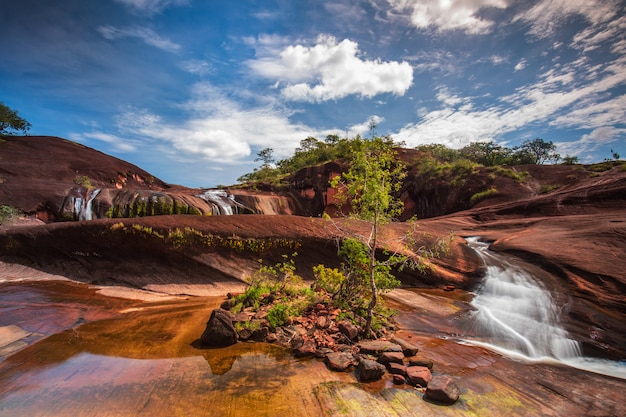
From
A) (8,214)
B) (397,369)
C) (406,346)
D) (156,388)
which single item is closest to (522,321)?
(406,346)

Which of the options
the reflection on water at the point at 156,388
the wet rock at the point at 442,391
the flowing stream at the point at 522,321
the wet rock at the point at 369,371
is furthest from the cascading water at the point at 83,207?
the flowing stream at the point at 522,321

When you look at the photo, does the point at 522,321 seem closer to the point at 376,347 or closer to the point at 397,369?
the point at 376,347

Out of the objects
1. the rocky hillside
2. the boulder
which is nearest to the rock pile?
the boulder

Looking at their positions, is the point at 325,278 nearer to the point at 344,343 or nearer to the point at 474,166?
the point at 344,343

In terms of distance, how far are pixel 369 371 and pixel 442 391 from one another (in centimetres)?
125

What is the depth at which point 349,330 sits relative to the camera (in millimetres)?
7168

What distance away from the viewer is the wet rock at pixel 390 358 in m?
6.05

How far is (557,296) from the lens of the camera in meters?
9.84

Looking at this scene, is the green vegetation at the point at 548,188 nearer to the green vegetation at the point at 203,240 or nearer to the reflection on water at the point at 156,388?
the green vegetation at the point at 203,240

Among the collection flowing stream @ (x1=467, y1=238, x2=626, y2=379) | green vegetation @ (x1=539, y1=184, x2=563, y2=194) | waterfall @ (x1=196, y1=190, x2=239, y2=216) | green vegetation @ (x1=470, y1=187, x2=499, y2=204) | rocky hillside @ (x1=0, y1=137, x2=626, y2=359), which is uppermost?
green vegetation @ (x1=539, y1=184, x2=563, y2=194)

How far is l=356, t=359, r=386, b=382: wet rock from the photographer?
5.52m

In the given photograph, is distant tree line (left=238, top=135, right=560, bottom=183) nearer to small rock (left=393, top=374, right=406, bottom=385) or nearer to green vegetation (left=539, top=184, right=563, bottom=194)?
green vegetation (left=539, top=184, right=563, bottom=194)

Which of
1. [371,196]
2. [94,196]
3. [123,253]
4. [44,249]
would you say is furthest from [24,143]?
[371,196]

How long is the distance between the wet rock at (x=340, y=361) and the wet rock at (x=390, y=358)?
0.56 metres
